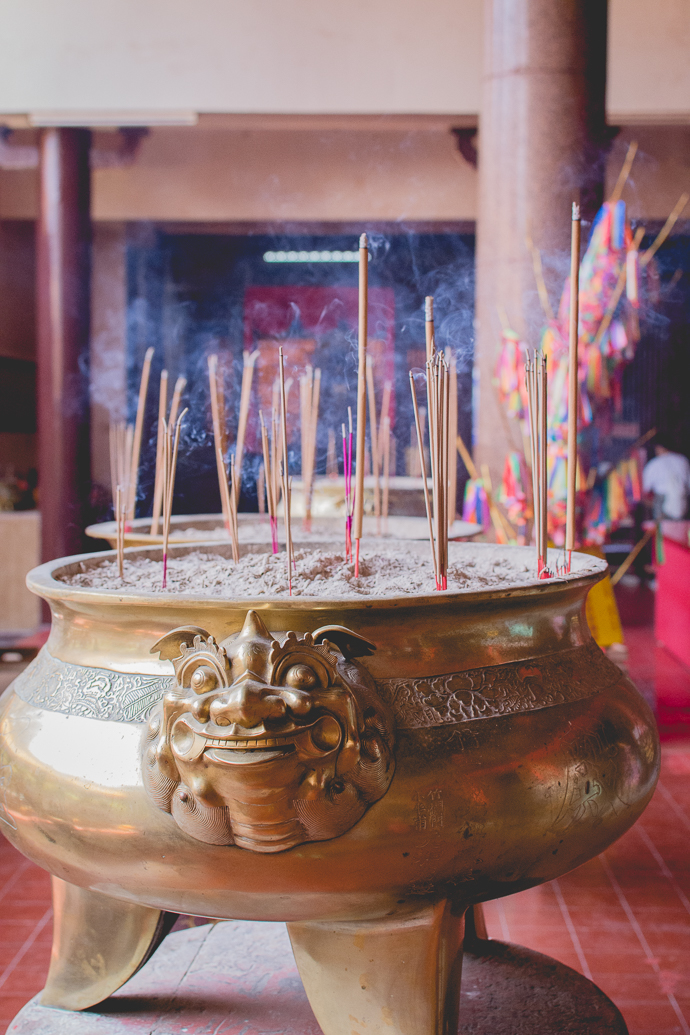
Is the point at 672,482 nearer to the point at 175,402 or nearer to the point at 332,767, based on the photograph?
the point at 175,402

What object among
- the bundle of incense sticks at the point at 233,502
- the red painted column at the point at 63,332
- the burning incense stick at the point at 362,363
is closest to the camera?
the burning incense stick at the point at 362,363

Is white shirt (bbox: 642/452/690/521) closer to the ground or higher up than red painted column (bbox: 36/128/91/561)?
closer to the ground

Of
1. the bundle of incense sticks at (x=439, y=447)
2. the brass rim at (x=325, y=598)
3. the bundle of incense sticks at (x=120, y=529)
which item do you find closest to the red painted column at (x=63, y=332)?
the bundle of incense sticks at (x=120, y=529)

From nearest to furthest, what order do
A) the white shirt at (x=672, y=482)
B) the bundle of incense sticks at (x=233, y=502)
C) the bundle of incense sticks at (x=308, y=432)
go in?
the bundle of incense sticks at (x=233, y=502)
the bundle of incense sticks at (x=308, y=432)
the white shirt at (x=672, y=482)

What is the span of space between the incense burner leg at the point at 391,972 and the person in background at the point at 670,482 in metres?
5.26

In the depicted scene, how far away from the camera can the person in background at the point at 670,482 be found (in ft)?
19.5

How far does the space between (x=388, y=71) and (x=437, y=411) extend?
4.00m

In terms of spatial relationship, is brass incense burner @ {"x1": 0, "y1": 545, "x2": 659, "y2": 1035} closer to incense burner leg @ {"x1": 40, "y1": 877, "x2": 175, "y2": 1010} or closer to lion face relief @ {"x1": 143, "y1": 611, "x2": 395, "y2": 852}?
lion face relief @ {"x1": 143, "y1": 611, "x2": 395, "y2": 852}

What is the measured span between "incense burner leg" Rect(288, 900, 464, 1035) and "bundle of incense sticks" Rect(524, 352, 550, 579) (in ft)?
1.56

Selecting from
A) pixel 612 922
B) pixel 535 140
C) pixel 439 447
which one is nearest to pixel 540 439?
pixel 439 447

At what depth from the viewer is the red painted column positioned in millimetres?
4883

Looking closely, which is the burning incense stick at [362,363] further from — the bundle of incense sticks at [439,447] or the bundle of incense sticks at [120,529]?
the bundle of incense sticks at [120,529]

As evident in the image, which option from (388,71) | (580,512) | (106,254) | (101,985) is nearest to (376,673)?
(101,985)

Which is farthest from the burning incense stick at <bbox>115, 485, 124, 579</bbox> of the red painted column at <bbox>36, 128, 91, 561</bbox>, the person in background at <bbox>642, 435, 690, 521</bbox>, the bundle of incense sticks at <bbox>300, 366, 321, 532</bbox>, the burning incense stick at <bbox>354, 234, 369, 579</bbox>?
the person in background at <bbox>642, 435, 690, 521</bbox>
